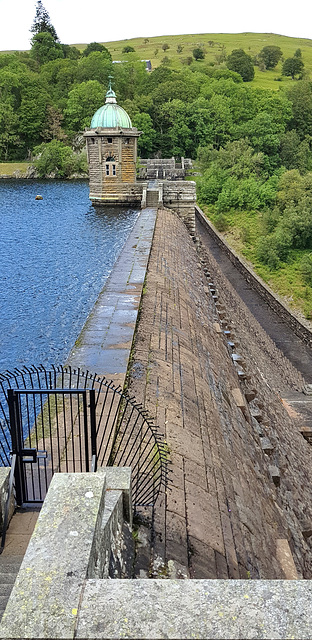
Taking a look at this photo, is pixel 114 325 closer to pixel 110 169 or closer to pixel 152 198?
pixel 152 198

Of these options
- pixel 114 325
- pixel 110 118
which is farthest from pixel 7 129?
pixel 114 325

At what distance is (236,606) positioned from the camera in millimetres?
2453

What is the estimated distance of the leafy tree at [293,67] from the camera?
11738cm

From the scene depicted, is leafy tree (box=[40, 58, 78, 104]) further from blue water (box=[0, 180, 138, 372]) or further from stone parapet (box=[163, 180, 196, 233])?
stone parapet (box=[163, 180, 196, 233])

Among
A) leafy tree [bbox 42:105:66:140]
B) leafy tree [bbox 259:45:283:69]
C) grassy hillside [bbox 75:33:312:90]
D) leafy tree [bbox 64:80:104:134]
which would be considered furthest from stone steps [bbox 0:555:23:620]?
leafy tree [bbox 259:45:283:69]

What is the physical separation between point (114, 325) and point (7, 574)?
6648mm

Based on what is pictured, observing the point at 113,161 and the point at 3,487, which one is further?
the point at 113,161

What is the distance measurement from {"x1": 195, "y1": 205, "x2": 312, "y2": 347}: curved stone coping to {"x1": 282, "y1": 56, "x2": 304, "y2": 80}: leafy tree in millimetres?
92027

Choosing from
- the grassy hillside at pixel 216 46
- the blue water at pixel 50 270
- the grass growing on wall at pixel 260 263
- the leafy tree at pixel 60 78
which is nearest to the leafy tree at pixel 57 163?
the leafy tree at pixel 60 78

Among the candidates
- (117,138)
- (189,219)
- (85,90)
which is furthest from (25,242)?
(85,90)

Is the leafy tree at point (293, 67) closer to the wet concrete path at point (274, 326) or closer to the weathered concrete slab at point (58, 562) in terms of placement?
the wet concrete path at point (274, 326)

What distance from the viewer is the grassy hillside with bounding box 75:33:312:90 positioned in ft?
406

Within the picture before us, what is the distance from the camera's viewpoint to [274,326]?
25906mm

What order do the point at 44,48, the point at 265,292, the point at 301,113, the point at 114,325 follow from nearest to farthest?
the point at 114,325
the point at 265,292
the point at 301,113
the point at 44,48
